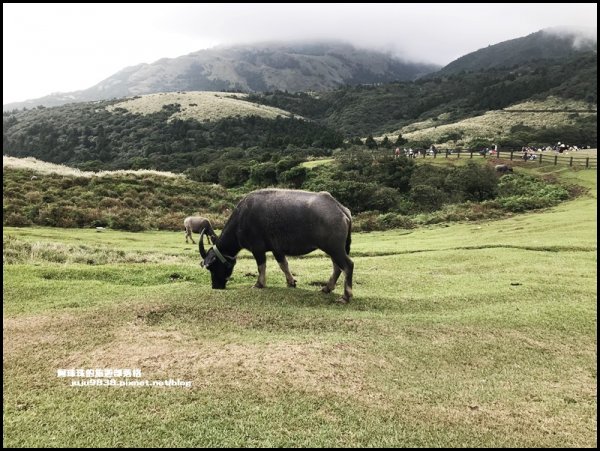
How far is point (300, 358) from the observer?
862cm

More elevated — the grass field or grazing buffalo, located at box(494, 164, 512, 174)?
the grass field

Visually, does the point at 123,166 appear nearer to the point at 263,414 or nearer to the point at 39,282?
the point at 39,282

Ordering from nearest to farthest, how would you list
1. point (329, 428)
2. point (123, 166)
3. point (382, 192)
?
point (329, 428) → point (382, 192) → point (123, 166)

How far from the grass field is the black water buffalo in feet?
2.61

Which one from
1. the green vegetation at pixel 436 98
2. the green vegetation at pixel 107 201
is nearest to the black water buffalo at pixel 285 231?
the green vegetation at pixel 107 201

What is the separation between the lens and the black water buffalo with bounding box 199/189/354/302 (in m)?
13.0

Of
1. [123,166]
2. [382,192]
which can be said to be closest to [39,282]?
[382,192]

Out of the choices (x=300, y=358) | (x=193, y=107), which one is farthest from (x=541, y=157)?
(x=193, y=107)

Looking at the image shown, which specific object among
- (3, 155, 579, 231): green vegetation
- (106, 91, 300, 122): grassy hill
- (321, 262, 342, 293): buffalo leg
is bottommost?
(3, 155, 579, 231): green vegetation

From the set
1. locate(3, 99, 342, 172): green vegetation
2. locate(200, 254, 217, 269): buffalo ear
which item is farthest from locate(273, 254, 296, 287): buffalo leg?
locate(3, 99, 342, 172): green vegetation

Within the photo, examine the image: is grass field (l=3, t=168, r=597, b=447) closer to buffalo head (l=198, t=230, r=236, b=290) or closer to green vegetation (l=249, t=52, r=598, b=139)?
buffalo head (l=198, t=230, r=236, b=290)

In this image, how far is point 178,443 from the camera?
6168 mm

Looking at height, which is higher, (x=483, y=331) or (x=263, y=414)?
(x=263, y=414)

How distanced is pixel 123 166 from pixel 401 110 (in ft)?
326
